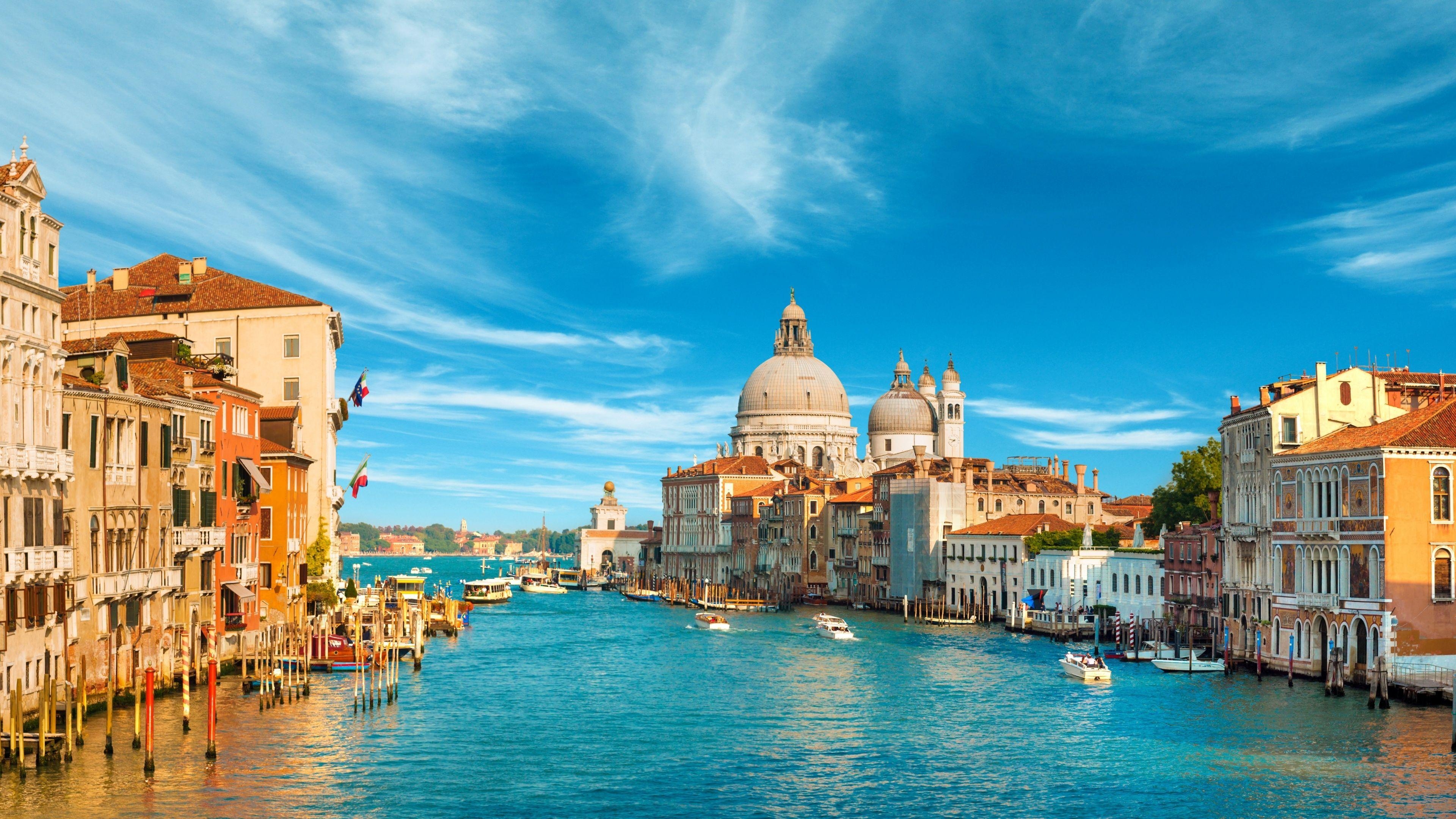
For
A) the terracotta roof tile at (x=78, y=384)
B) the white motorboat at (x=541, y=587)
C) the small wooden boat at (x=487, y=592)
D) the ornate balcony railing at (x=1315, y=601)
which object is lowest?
the white motorboat at (x=541, y=587)

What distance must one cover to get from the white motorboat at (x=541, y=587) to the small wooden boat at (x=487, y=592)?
783 inches

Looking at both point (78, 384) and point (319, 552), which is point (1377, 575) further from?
point (319, 552)

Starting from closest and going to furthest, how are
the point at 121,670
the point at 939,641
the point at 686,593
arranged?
the point at 121,670 → the point at 939,641 → the point at 686,593

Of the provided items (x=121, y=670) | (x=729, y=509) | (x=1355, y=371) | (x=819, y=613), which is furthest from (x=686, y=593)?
(x=121, y=670)

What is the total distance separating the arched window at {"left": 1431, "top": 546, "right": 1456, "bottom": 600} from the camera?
37875mm

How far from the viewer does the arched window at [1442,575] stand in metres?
37.9

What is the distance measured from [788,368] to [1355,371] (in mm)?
102327

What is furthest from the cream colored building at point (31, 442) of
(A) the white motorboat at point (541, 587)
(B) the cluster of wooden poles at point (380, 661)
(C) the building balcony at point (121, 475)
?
(A) the white motorboat at point (541, 587)

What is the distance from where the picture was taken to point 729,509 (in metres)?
122

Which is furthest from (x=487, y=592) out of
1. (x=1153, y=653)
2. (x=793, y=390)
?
(x=1153, y=653)

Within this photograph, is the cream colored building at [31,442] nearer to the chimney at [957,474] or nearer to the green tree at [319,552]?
the green tree at [319,552]

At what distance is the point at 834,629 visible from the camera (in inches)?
2581

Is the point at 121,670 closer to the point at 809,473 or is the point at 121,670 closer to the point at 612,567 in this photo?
the point at 809,473

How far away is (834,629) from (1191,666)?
20783 millimetres
